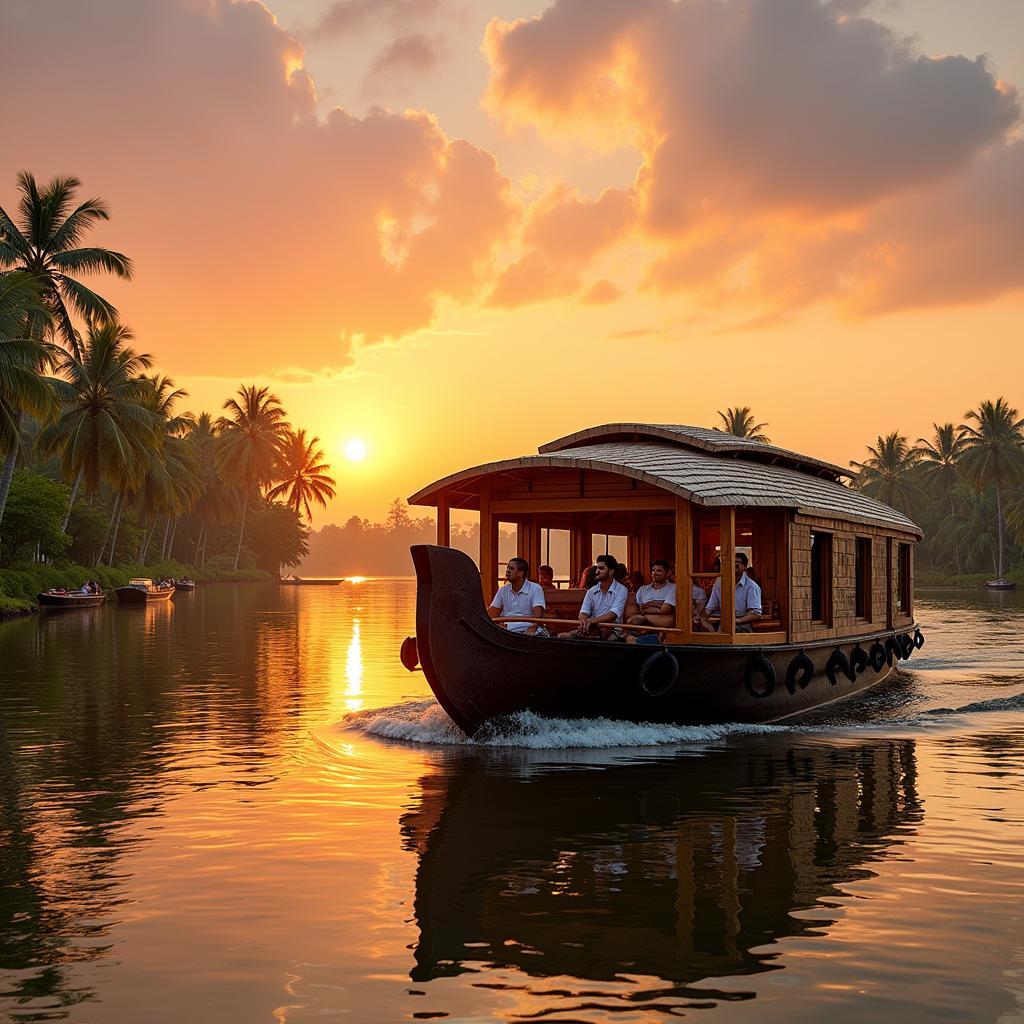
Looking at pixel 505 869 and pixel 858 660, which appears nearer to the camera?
pixel 505 869

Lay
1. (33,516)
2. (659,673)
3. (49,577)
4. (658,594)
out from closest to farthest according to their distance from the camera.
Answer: (659,673)
(658,594)
(33,516)
(49,577)

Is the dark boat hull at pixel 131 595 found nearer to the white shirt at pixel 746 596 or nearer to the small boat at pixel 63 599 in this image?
the small boat at pixel 63 599

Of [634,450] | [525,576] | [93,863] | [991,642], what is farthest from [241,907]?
[991,642]

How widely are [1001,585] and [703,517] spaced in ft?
186

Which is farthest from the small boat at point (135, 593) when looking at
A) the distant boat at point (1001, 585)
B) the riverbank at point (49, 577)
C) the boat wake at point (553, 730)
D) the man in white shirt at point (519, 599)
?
the distant boat at point (1001, 585)

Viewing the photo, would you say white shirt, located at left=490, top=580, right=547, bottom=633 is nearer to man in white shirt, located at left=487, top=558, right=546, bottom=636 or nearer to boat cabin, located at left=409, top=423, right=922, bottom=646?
man in white shirt, located at left=487, top=558, right=546, bottom=636

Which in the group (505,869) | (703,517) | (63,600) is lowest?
(505,869)

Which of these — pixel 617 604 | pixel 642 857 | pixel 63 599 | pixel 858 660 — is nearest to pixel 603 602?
pixel 617 604

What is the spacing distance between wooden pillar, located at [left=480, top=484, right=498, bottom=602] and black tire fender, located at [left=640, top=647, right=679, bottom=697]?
257 cm

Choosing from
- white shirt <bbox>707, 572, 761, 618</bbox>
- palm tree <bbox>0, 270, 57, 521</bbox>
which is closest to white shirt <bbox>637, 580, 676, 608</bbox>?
white shirt <bbox>707, 572, 761, 618</bbox>

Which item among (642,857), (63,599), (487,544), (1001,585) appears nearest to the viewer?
(642,857)

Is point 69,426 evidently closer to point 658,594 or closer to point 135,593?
point 135,593

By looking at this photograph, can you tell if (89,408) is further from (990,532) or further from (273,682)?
(990,532)

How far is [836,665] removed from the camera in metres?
14.1
